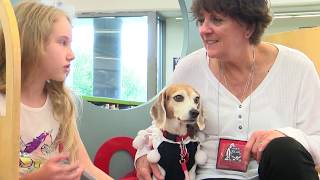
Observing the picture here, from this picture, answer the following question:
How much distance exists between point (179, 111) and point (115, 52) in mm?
2187

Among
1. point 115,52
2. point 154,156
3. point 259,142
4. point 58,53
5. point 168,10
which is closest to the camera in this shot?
point 259,142

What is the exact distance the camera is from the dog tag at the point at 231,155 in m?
1.00

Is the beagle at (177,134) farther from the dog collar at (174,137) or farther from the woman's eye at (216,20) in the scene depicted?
the woman's eye at (216,20)

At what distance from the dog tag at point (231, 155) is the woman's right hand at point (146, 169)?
150 millimetres

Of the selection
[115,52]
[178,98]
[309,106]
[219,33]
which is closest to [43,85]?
[178,98]

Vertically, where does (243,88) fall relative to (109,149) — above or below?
above

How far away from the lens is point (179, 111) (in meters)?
1.10

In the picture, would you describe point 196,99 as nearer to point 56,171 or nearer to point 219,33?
point 219,33

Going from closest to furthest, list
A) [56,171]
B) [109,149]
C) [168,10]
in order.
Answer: [56,171] < [109,149] < [168,10]

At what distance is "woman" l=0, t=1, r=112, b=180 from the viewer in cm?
93

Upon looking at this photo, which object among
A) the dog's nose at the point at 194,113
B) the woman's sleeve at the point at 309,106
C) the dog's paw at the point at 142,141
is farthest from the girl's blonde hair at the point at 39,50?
the woman's sleeve at the point at 309,106

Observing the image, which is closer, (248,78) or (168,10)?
(248,78)

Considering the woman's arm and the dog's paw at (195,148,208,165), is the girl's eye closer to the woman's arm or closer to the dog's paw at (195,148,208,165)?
the woman's arm

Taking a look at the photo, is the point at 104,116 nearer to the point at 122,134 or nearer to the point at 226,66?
the point at 122,134
